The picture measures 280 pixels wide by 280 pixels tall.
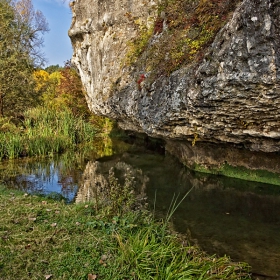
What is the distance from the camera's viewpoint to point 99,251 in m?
3.69

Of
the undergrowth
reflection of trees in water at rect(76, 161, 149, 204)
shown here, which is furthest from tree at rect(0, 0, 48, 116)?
the undergrowth

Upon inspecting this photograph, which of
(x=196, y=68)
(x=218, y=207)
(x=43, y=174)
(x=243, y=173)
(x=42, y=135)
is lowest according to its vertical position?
(x=43, y=174)

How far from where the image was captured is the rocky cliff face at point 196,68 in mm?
4955

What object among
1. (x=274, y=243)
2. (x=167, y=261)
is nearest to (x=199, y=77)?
(x=274, y=243)

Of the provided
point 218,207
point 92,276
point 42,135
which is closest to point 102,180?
point 218,207

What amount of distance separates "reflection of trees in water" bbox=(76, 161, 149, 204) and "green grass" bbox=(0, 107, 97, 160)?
8.09 ft

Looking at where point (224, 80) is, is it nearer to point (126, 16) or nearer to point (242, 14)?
point (242, 14)

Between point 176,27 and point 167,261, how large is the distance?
6839mm

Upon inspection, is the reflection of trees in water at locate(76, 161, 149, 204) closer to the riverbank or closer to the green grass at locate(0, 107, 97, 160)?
the riverbank

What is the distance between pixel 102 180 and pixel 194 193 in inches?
106

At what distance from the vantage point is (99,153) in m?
13.1

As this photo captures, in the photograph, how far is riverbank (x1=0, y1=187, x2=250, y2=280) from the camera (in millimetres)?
3291

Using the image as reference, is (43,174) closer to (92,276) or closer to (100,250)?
(100,250)

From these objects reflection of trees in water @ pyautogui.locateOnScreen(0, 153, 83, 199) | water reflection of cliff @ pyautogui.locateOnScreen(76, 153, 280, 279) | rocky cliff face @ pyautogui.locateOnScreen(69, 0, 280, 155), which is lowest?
reflection of trees in water @ pyautogui.locateOnScreen(0, 153, 83, 199)
